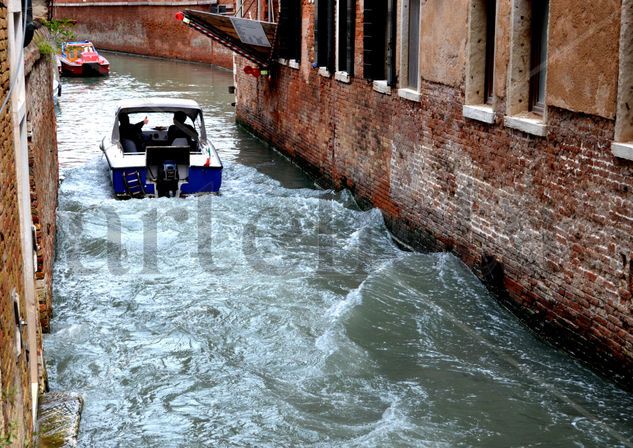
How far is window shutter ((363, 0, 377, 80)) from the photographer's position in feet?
39.5

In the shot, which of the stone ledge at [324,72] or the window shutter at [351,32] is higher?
the window shutter at [351,32]

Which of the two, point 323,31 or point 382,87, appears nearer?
point 382,87

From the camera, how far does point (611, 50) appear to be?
660cm

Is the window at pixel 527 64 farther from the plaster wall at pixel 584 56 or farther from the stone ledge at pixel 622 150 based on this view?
the stone ledge at pixel 622 150

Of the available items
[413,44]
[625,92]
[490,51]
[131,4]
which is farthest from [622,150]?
[131,4]

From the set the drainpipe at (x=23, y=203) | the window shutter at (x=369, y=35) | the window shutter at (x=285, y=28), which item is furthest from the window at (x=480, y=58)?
the window shutter at (x=285, y=28)

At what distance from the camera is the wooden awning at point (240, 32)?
1686 cm

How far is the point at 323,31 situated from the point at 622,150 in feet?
29.5

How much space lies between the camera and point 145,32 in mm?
45406

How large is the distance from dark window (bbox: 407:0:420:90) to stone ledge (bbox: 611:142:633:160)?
15.2 ft

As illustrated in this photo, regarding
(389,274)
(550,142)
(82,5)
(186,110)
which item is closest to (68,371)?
(389,274)

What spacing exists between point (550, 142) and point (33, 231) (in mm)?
4017

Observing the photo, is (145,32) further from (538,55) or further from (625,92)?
(625,92)

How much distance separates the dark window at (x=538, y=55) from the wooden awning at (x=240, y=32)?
9580 mm
